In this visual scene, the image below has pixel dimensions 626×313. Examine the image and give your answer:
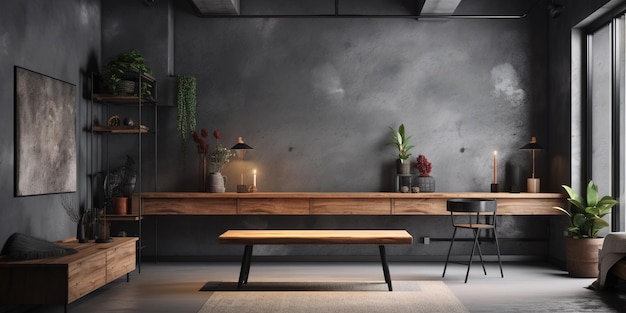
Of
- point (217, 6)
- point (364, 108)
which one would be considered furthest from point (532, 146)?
point (217, 6)

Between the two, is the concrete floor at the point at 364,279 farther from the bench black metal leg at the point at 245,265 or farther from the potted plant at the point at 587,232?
the bench black metal leg at the point at 245,265

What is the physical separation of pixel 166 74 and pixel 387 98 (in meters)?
2.72

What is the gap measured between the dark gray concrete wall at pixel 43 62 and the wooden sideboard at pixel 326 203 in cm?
107

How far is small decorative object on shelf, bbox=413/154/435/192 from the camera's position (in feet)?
30.2

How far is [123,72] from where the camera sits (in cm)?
860

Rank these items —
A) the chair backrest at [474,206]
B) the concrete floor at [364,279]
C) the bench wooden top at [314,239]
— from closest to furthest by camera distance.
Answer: the concrete floor at [364,279] → the bench wooden top at [314,239] → the chair backrest at [474,206]

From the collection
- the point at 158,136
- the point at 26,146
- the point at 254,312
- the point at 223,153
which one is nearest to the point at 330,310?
the point at 254,312

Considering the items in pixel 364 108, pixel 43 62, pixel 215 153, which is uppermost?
pixel 43 62

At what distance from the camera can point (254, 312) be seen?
6.00 meters

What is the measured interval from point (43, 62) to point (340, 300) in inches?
141

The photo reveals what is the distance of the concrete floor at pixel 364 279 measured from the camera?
6.30 meters

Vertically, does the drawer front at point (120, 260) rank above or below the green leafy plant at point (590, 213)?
below

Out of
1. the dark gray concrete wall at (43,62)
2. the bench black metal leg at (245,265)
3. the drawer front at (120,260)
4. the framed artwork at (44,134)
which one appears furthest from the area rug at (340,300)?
the framed artwork at (44,134)

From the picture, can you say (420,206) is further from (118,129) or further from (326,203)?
(118,129)
